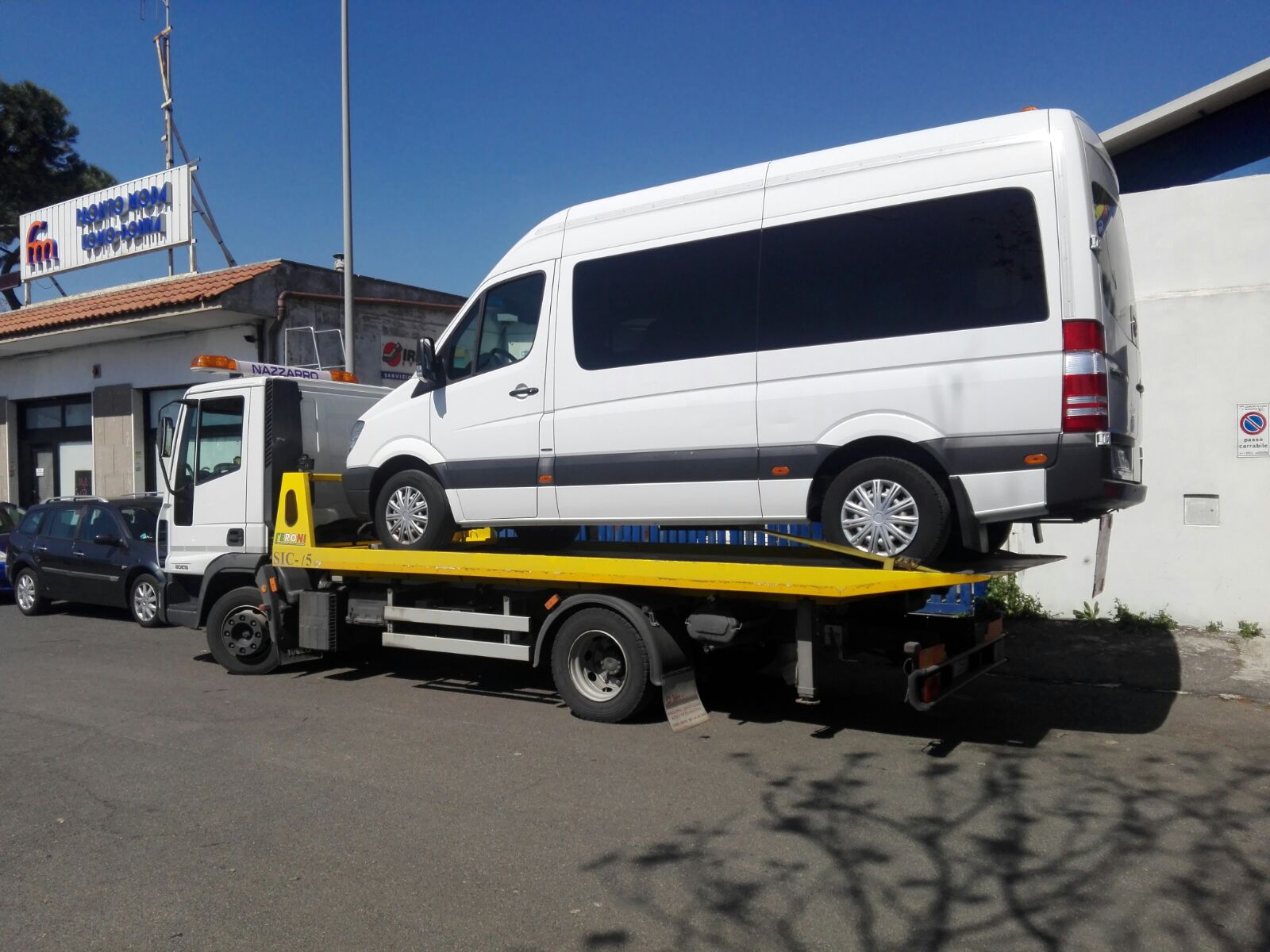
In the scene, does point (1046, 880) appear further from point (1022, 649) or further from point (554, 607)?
point (1022, 649)

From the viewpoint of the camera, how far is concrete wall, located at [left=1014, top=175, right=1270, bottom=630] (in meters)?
10.0

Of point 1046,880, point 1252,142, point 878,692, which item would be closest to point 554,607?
point 878,692

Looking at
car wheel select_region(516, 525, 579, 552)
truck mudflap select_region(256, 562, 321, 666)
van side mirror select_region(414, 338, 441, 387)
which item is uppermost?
van side mirror select_region(414, 338, 441, 387)

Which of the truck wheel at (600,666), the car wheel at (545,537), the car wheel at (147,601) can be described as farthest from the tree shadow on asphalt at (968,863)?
the car wheel at (147,601)

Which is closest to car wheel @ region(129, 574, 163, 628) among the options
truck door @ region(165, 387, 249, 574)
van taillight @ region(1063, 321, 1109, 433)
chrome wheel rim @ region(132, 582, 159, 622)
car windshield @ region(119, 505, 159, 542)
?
→ chrome wheel rim @ region(132, 582, 159, 622)

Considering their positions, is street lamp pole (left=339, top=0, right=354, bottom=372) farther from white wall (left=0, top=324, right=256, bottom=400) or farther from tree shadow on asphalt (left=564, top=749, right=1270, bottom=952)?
tree shadow on asphalt (left=564, top=749, right=1270, bottom=952)

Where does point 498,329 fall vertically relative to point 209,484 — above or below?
above

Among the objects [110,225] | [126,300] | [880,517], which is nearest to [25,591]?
[126,300]

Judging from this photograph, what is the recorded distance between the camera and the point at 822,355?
261 inches

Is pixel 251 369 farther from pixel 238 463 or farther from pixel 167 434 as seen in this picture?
pixel 238 463

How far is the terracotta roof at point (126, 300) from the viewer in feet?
55.3

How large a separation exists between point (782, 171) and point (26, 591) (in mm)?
12477

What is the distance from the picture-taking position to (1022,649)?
9844 mm

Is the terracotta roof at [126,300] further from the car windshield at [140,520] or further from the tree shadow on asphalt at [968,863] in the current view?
the tree shadow on asphalt at [968,863]
